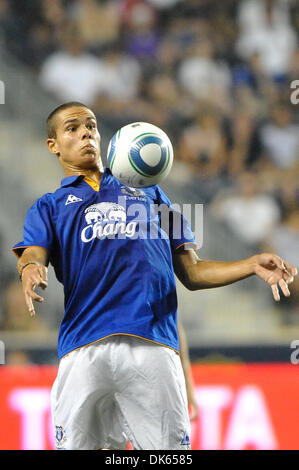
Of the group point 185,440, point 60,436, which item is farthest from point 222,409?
point 60,436

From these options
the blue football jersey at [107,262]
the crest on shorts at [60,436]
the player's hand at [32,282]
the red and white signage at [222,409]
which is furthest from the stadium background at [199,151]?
the player's hand at [32,282]

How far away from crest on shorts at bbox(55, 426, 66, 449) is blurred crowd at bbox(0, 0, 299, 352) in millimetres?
4134

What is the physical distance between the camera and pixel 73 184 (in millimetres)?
3400

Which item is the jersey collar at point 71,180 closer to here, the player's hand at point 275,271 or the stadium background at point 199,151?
the player's hand at point 275,271

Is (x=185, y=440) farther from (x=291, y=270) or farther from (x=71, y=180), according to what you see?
(x=71, y=180)

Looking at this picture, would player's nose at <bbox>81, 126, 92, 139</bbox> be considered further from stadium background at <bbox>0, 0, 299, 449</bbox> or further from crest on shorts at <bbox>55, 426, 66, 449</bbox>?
stadium background at <bbox>0, 0, 299, 449</bbox>

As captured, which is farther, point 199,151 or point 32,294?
point 199,151

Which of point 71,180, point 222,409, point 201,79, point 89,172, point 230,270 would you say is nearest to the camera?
point 230,270

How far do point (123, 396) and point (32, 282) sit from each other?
0.62 metres

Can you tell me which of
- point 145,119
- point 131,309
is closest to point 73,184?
point 131,309

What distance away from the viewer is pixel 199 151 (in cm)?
771

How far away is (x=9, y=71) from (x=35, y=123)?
747 millimetres

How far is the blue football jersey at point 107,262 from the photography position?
3.13 m
